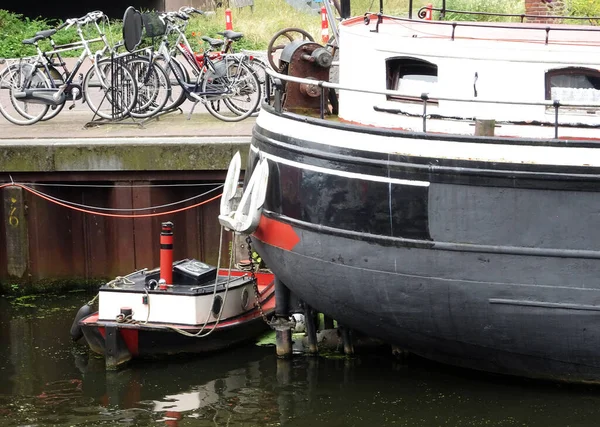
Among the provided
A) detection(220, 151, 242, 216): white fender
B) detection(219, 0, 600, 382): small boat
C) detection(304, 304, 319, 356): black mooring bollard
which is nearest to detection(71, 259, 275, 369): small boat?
detection(304, 304, 319, 356): black mooring bollard

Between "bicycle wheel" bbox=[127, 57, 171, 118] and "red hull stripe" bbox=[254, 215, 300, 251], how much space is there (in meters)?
3.93

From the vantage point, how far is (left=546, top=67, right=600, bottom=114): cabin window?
8.70m

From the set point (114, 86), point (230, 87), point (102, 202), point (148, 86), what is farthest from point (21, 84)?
point (230, 87)

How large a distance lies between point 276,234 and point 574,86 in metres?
2.77

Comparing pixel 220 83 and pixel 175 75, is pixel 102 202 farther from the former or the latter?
pixel 220 83

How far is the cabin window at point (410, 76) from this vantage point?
361 inches

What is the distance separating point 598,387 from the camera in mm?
8961

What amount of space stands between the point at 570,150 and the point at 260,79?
5865mm

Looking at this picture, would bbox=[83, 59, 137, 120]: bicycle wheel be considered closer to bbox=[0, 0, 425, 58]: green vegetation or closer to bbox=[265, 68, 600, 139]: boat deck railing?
bbox=[265, 68, 600, 139]: boat deck railing

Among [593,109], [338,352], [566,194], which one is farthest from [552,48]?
[338,352]

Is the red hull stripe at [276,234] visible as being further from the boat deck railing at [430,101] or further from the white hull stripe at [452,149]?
the boat deck railing at [430,101]

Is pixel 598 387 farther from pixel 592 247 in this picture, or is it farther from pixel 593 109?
pixel 593 109

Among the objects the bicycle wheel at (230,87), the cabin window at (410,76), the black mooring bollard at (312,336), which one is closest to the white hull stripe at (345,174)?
the cabin window at (410,76)

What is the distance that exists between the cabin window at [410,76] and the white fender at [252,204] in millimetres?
1256
